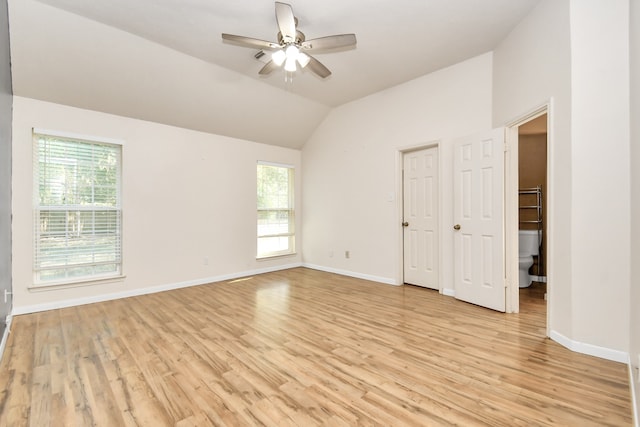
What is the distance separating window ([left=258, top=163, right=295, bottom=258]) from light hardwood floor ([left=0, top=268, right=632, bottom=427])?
238 cm

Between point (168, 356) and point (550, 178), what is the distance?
3.69m

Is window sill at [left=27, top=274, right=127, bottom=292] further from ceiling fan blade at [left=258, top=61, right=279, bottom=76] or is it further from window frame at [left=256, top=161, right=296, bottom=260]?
ceiling fan blade at [left=258, top=61, right=279, bottom=76]

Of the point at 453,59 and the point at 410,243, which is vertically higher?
the point at 453,59

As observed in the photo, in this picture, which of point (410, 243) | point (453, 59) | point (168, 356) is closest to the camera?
point (168, 356)

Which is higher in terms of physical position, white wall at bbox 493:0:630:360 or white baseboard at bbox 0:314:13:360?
white wall at bbox 493:0:630:360

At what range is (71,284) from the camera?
12.1 feet

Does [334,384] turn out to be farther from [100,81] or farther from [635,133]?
[100,81]

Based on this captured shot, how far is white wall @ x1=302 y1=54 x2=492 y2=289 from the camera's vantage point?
12.9 ft

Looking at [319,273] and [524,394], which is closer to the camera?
[524,394]

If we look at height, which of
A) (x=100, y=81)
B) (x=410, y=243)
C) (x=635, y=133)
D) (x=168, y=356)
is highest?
(x=100, y=81)

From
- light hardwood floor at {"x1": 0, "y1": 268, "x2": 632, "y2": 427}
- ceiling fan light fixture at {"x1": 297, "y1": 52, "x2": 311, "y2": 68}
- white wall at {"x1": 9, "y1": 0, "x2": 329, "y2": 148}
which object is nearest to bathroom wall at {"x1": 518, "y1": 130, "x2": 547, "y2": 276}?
light hardwood floor at {"x1": 0, "y1": 268, "x2": 632, "y2": 427}

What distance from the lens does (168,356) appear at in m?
2.38

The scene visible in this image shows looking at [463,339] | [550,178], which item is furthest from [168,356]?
[550,178]

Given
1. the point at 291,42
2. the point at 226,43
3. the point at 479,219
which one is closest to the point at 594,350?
the point at 479,219
